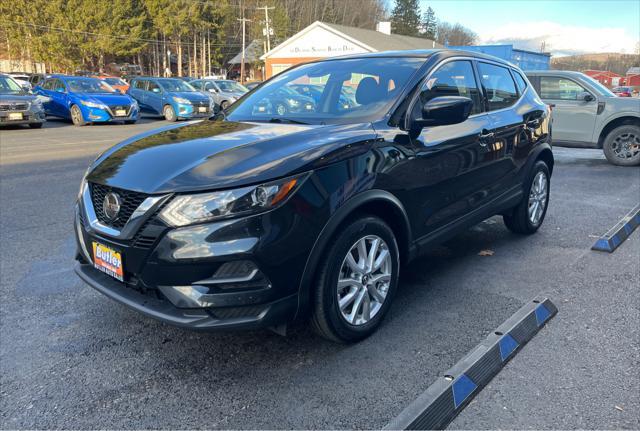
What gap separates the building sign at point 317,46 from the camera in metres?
42.2

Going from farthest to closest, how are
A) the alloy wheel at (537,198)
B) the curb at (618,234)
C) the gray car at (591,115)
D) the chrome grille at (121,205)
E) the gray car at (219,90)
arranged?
the gray car at (219,90), the gray car at (591,115), the alloy wheel at (537,198), the curb at (618,234), the chrome grille at (121,205)

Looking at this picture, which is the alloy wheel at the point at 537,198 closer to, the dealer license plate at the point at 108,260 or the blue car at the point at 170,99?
the dealer license plate at the point at 108,260

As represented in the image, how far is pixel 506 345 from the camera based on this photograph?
9.75 ft

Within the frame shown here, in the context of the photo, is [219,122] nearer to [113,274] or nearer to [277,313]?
[113,274]

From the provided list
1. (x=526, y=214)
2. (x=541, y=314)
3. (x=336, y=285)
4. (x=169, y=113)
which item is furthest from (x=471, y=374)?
(x=169, y=113)

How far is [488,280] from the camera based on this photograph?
4121 mm

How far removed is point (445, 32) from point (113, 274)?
385ft

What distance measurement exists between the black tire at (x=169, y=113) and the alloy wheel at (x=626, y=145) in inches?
609

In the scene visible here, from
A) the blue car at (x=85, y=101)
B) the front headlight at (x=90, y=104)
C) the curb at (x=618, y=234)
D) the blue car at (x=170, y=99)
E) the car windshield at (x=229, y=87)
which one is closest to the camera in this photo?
the curb at (x=618, y=234)

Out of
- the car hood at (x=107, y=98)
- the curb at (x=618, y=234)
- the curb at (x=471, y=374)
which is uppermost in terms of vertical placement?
the car hood at (x=107, y=98)

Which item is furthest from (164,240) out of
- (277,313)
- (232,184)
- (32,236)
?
(32,236)

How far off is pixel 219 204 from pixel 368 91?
1.61 m

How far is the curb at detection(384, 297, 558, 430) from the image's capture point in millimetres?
2338

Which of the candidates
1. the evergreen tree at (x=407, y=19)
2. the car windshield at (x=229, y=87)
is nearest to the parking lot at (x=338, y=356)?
the car windshield at (x=229, y=87)
